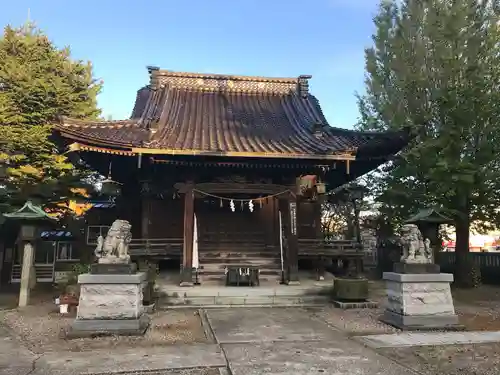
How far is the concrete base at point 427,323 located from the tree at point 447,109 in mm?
5624

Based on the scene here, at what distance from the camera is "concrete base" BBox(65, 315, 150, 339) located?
7895 millimetres

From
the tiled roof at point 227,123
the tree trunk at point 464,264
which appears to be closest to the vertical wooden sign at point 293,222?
the tiled roof at point 227,123

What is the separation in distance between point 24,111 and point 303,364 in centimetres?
1572

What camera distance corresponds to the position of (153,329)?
341 inches

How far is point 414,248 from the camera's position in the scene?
916 centimetres

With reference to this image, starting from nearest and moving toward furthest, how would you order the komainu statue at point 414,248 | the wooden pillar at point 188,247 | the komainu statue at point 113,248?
1. the komainu statue at point 113,248
2. the komainu statue at point 414,248
3. the wooden pillar at point 188,247

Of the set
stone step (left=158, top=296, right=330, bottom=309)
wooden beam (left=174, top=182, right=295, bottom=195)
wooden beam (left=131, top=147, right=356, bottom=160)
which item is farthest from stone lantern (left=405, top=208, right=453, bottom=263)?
wooden beam (left=174, top=182, right=295, bottom=195)

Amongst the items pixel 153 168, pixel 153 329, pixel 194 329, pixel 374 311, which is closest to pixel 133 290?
pixel 153 329

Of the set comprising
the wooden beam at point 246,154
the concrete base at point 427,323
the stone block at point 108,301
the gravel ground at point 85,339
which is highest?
the wooden beam at point 246,154

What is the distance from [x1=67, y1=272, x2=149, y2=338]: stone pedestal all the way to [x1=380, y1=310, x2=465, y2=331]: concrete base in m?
5.31

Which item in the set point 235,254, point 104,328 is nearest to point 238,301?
point 235,254

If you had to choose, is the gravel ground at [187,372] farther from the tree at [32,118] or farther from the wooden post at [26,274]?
the tree at [32,118]

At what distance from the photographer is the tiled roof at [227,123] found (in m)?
13.5

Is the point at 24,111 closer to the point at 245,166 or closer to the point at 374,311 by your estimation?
the point at 245,166
